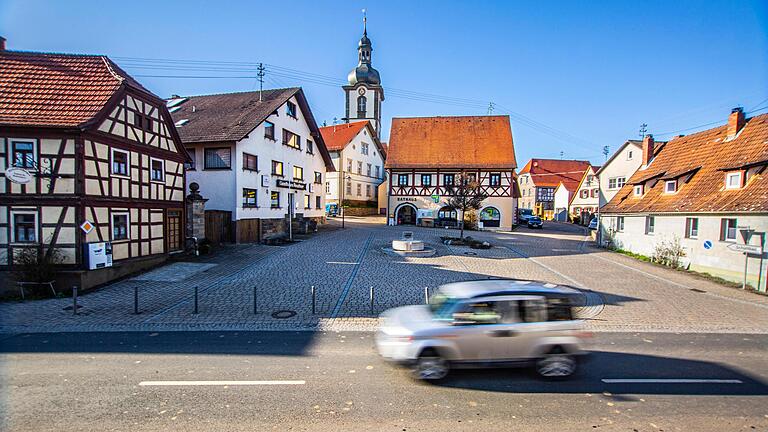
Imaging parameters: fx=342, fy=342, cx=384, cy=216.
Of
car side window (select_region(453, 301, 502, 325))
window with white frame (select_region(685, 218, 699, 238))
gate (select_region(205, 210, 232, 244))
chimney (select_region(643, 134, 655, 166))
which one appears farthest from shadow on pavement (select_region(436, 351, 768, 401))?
chimney (select_region(643, 134, 655, 166))

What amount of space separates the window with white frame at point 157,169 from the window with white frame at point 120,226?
2.53m

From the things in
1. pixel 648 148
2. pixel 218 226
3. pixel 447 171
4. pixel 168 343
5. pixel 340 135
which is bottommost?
pixel 168 343

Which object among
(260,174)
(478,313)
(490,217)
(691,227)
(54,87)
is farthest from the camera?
(490,217)

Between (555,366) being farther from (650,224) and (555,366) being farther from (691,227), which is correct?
(650,224)

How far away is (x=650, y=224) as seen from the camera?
66.2ft

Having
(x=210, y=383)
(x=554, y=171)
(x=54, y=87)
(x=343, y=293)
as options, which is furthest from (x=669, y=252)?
(x=554, y=171)

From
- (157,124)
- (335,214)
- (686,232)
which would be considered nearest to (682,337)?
(686,232)

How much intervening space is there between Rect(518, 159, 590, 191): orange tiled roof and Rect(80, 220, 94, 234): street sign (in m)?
61.6

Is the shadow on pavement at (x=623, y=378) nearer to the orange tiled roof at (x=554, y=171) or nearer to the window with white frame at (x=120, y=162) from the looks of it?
the window with white frame at (x=120, y=162)

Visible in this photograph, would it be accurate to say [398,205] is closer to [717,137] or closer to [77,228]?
[717,137]

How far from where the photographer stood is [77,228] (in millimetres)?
12469

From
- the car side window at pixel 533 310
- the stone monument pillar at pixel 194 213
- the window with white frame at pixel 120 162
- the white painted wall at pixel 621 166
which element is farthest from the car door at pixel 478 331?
the white painted wall at pixel 621 166

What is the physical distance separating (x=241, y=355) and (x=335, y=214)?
3647 centimetres

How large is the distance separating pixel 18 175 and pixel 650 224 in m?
29.6
